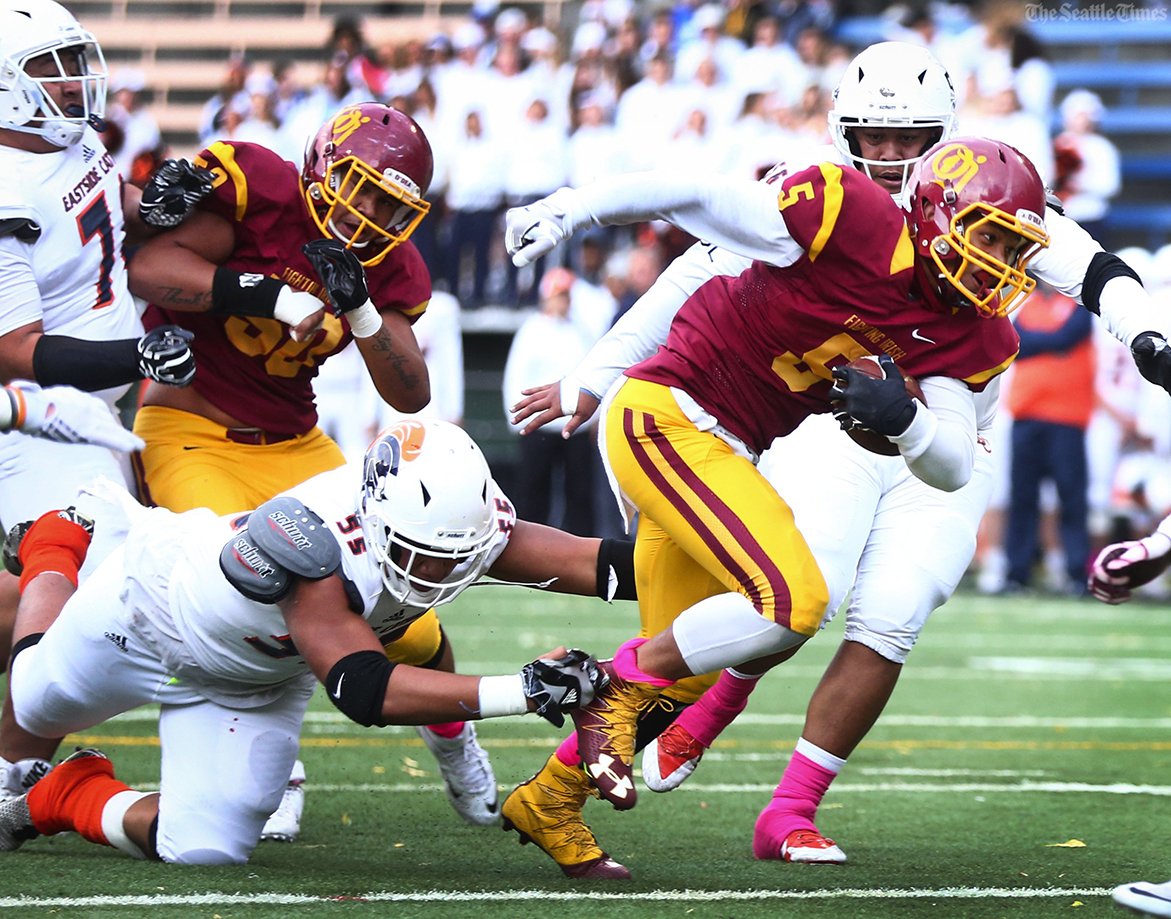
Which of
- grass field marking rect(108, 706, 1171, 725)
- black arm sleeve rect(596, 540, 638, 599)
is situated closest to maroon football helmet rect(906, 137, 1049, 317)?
black arm sleeve rect(596, 540, 638, 599)

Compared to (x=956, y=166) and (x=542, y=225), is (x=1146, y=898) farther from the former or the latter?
(x=542, y=225)

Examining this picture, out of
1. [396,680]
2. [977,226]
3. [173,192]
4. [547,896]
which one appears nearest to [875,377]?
[977,226]

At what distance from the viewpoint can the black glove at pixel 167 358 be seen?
13.2 ft

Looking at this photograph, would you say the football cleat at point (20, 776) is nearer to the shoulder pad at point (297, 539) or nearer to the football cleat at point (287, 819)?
the football cleat at point (287, 819)

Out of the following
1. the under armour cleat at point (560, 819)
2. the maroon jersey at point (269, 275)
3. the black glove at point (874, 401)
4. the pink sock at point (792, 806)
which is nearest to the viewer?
the black glove at point (874, 401)

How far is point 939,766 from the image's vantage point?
5.44 m

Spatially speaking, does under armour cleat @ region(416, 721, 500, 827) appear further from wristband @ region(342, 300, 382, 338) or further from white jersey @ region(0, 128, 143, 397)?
white jersey @ region(0, 128, 143, 397)

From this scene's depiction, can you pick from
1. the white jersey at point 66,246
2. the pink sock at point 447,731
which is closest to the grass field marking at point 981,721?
the pink sock at point 447,731

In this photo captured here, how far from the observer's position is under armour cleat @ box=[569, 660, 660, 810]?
3469mm

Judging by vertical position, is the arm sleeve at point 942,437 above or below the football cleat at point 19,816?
above

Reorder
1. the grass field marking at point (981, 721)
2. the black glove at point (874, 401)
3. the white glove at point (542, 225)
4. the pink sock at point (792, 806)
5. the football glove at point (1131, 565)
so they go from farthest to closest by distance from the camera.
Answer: the grass field marking at point (981, 721) < the pink sock at point (792, 806) < the white glove at point (542, 225) < the black glove at point (874, 401) < the football glove at point (1131, 565)

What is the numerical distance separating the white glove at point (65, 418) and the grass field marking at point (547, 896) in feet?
3.52

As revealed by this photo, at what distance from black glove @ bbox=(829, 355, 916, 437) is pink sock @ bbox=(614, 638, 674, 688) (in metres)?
0.70

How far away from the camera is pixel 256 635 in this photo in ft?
11.8
